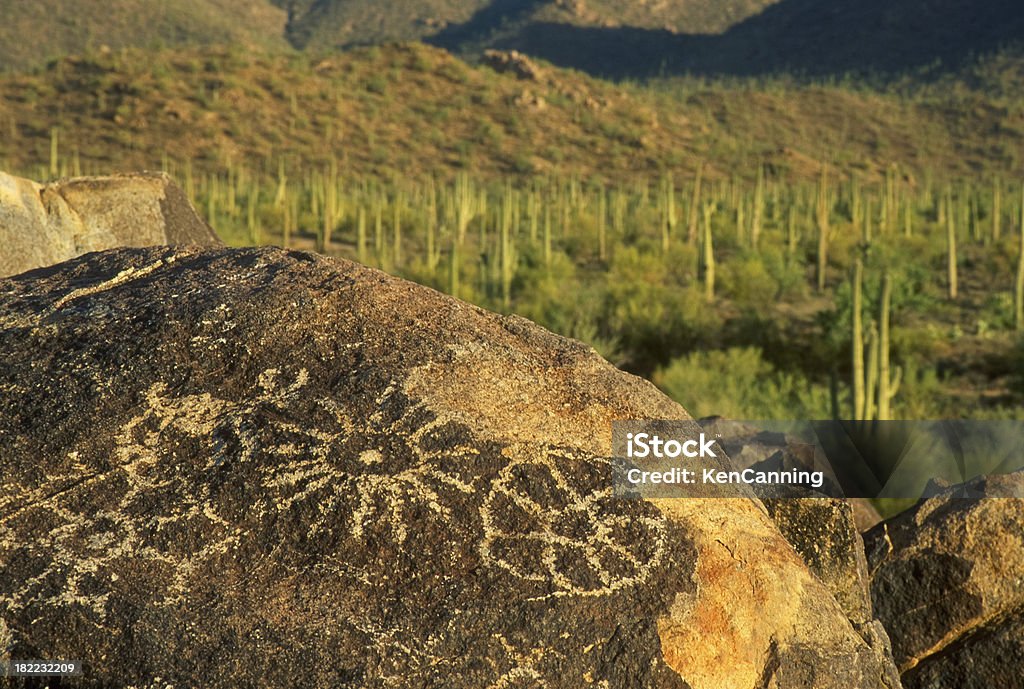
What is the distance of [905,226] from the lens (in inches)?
1129

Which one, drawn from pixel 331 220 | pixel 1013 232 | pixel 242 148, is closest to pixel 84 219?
pixel 331 220

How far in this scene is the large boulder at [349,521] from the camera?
2184mm

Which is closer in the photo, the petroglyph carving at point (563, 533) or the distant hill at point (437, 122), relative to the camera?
the petroglyph carving at point (563, 533)

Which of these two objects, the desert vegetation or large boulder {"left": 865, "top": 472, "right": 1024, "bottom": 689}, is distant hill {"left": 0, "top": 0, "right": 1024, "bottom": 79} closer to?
the desert vegetation

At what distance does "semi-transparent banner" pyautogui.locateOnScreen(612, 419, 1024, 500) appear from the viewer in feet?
8.53

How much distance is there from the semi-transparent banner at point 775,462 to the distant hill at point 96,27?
2273 inches

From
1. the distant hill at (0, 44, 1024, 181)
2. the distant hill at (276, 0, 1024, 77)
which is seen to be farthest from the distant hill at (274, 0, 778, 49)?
the distant hill at (0, 44, 1024, 181)

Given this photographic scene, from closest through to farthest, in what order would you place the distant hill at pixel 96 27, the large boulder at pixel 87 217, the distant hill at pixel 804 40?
the large boulder at pixel 87 217 < the distant hill at pixel 96 27 < the distant hill at pixel 804 40

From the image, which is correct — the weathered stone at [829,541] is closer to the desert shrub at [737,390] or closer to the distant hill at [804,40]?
the desert shrub at [737,390]

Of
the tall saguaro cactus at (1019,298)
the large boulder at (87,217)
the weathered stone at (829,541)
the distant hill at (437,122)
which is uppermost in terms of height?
the large boulder at (87,217)

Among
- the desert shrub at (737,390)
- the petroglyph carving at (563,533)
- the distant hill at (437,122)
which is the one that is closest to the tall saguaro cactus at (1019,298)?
the desert shrub at (737,390)

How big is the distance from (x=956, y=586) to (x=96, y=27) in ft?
235

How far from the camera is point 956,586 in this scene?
143 inches

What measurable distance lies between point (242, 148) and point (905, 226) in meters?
24.1
